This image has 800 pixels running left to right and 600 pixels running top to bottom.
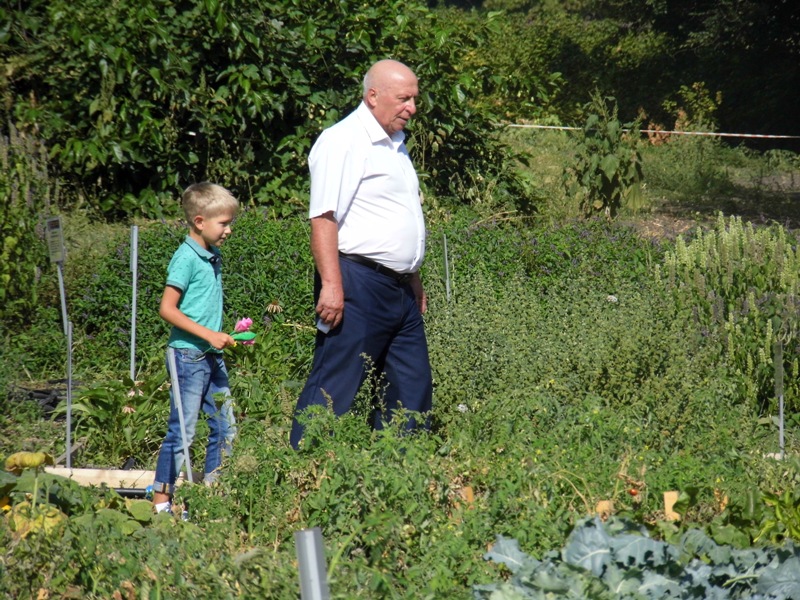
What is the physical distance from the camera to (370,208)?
4.01 m

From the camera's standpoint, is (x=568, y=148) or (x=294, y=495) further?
(x=568, y=148)

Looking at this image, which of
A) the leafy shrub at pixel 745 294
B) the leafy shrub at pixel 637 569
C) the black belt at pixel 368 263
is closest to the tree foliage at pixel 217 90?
the leafy shrub at pixel 745 294

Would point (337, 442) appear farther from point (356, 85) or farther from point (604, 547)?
point (356, 85)

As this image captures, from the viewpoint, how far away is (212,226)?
420 cm

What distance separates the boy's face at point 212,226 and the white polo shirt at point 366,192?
18.1 inches

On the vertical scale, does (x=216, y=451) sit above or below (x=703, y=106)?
below

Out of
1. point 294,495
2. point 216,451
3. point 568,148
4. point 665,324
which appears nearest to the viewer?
point 294,495

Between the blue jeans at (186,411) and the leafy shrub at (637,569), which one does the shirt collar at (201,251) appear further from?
the leafy shrub at (637,569)

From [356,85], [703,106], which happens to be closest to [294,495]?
[356,85]

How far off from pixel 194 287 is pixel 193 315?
115 mm

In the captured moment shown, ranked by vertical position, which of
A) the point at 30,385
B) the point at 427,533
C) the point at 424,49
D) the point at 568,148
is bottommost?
the point at 30,385

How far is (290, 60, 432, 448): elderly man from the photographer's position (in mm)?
3896

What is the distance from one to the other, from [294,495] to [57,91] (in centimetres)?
565

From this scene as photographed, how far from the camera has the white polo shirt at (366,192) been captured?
391cm
